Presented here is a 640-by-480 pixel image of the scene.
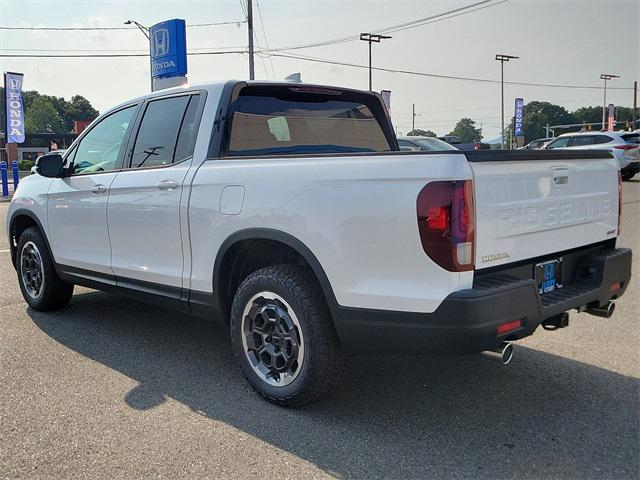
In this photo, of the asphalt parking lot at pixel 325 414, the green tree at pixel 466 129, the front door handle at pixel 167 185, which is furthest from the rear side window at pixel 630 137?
the green tree at pixel 466 129

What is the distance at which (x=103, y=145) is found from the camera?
190 inches

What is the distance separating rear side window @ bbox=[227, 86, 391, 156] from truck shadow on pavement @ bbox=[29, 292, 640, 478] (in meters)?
1.55

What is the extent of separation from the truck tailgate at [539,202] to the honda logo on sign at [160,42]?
20.5 metres

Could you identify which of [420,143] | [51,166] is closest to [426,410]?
[51,166]

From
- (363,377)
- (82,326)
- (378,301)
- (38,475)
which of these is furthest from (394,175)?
(82,326)

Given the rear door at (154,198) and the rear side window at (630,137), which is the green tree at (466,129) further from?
the rear door at (154,198)

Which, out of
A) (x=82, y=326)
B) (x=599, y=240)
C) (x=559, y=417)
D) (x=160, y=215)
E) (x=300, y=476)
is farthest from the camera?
(x=82, y=326)

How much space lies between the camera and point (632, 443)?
287 cm

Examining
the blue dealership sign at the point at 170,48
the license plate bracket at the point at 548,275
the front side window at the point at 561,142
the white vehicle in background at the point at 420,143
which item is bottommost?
the license plate bracket at the point at 548,275

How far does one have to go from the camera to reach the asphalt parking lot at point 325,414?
2729 mm

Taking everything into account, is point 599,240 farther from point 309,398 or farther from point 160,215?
point 160,215

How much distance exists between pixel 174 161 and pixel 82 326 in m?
1.97

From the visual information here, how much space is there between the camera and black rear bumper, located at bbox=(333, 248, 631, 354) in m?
2.63

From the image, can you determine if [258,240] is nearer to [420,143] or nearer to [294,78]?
[294,78]
